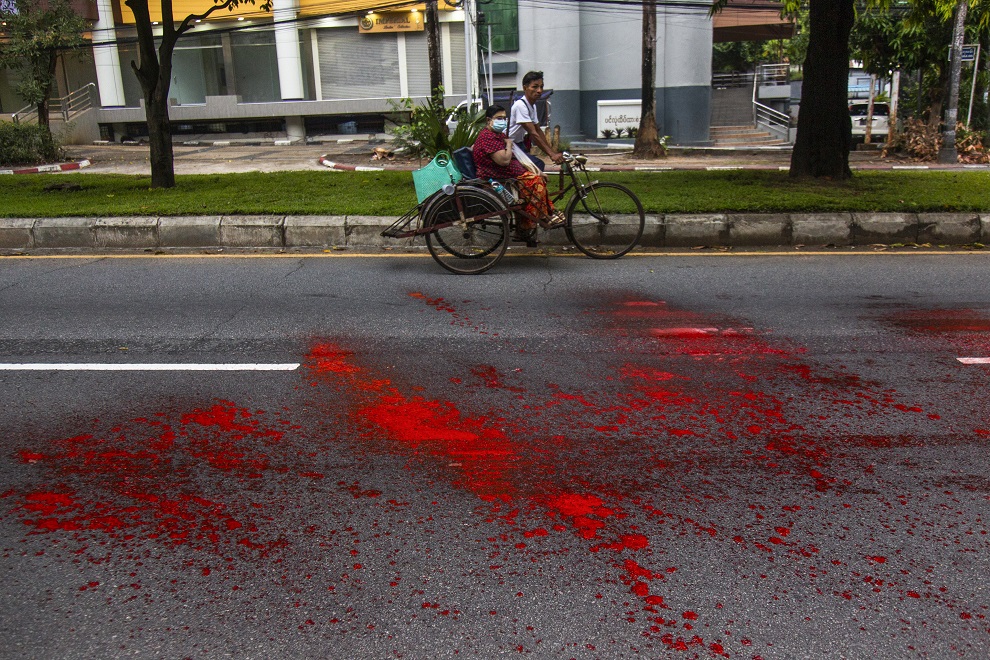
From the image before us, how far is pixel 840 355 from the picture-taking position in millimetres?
5570

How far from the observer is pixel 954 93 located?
69.1ft

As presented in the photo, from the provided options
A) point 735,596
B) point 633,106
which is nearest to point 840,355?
point 735,596

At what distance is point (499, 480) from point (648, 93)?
71.8 ft

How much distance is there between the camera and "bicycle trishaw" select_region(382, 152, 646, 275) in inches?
325

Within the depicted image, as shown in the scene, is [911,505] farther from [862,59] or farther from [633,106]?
[633,106]

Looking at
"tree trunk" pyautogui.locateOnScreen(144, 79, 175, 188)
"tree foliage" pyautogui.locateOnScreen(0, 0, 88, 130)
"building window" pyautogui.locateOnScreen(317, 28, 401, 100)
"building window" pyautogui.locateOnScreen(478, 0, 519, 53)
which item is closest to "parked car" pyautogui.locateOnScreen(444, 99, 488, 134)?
"tree trunk" pyautogui.locateOnScreen(144, 79, 175, 188)

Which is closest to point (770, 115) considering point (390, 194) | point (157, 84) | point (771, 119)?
point (771, 119)

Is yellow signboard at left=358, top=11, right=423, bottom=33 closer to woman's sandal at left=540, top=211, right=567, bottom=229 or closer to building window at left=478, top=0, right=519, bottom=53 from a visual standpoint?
building window at left=478, top=0, right=519, bottom=53

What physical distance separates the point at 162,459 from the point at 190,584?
1.18 metres

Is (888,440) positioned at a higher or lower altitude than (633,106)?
lower

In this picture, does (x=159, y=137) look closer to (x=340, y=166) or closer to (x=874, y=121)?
(x=340, y=166)

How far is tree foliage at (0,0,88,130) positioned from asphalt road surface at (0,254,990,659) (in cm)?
2266

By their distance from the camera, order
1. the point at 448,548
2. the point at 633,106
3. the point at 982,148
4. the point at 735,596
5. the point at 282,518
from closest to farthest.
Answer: the point at 735,596
the point at 448,548
the point at 282,518
the point at 982,148
the point at 633,106

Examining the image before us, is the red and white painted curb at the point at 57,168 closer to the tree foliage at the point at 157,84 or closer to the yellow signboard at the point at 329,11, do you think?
the yellow signboard at the point at 329,11
